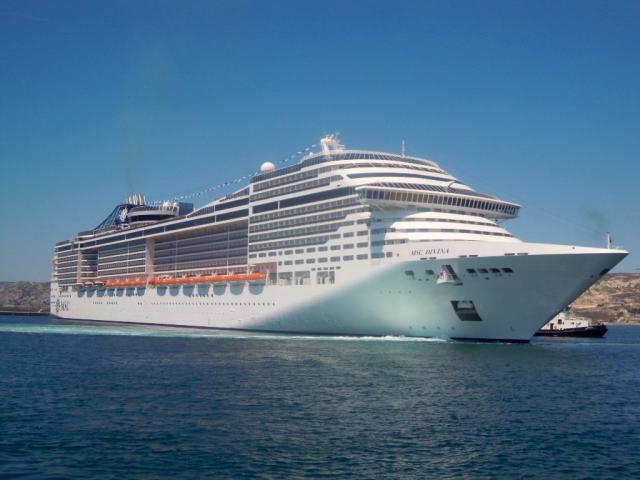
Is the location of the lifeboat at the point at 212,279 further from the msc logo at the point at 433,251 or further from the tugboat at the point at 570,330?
the tugboat at the point at 570,330

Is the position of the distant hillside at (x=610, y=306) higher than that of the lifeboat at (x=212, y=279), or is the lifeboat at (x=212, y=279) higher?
the lifeboat at (x=212, y=279)

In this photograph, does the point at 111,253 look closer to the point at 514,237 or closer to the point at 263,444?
the point at 514,237

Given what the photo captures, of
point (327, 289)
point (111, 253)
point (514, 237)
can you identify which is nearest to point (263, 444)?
point (327, 289)

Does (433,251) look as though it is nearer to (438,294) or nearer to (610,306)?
(438,294)

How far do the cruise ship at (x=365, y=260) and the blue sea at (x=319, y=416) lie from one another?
483 centimetres

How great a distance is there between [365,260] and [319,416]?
91.5ft

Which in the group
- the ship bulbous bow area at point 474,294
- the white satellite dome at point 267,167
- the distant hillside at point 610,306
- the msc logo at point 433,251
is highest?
the white satellite dome at point 267,167

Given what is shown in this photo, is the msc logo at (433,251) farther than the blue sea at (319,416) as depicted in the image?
Yes

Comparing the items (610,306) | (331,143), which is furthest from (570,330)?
(610,306)

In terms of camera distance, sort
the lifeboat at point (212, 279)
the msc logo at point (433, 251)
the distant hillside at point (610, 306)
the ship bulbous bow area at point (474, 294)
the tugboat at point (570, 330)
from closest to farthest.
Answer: the ship bulbous bow area at point (474, 294) < the msc logo at point (433, 251) < the lifeboat at point (212, 279) < the tugboat at point (570, 330) < the distant hillside at point (610, 306)

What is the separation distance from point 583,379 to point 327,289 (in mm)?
23202

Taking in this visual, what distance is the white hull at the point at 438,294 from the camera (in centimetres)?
4266

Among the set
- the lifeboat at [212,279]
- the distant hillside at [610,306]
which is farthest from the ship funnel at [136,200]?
the distant hillside at [610,306]

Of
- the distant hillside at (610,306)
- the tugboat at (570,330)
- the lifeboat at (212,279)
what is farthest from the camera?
the distant hillside at (610,306)
